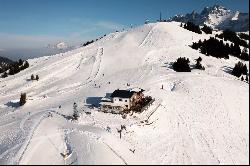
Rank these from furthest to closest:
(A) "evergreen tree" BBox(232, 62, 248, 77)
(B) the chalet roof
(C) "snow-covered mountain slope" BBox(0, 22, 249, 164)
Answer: (A) "evergreen tree" BBox(232, 62, 248, 77) < (B) the chalet roof < (C) "snow-covered mountain slope" BBox(0, 22, 249, 164)

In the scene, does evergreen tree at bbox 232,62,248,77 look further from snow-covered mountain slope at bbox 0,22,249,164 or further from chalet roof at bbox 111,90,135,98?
chalet roof at bbox 111,90,135,98

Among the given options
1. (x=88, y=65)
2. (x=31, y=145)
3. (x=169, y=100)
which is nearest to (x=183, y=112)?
(x=169, y=100)

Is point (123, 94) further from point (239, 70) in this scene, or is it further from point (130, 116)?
point (239, 70)

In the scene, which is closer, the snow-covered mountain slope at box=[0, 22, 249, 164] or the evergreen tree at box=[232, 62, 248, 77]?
the snow-covered mountain slope at box=[0, 22, 249, 164]

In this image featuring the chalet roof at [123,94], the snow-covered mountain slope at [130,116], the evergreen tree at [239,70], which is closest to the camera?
the snow-covered mountain slope at [130,116]

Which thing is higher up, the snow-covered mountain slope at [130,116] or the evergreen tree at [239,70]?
the evergreen tree at [239,70]

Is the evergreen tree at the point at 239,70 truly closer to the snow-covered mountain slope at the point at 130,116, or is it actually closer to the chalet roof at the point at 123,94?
the snow-covered mountain slope at the point at 130,116

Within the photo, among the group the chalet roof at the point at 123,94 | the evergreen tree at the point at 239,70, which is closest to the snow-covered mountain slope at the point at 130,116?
the evergreen tree at the point at 239,70

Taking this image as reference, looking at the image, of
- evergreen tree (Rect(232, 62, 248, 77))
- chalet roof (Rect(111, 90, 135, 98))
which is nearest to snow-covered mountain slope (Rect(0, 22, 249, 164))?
evergreen tree (Rect(232, 62, 248, 77))

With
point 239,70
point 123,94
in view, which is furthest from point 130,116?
point 239,70
